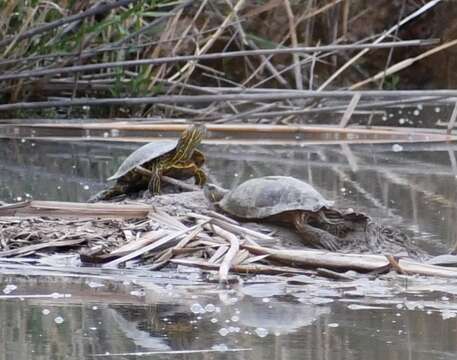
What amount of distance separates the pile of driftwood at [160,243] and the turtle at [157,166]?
59 centimetres

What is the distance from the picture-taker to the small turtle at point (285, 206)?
161 inches

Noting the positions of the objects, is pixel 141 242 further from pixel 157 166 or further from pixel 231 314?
pixel 157 166

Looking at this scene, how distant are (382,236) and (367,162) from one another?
94.6 inches

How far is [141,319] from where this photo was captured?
9.73ft

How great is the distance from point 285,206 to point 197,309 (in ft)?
3.61

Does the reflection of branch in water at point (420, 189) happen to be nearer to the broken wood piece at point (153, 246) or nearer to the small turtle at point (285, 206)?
the small turtle at point (285, 206)

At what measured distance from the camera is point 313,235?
4.10 meters

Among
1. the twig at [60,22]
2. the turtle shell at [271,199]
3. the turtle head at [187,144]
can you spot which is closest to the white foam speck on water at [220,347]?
the turtle shell at [271,199]

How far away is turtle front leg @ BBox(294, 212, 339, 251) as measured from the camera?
4.05 metres

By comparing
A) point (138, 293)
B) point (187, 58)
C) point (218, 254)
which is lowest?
point (138, 293)

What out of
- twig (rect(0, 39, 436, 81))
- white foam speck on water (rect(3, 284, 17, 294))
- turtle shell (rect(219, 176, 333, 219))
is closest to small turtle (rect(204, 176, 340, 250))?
turtle shell (rect(219, 176, 333, 219))

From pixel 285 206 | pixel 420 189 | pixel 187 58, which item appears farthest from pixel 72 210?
pixel 187 58

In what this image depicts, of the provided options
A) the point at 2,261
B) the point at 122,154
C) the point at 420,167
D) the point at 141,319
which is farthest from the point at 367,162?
the point at 141,319

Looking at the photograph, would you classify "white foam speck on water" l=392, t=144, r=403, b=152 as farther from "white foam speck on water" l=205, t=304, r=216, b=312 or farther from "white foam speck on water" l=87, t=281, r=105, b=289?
"white foam speck on water" l=205, t=304, r=216, b=312
